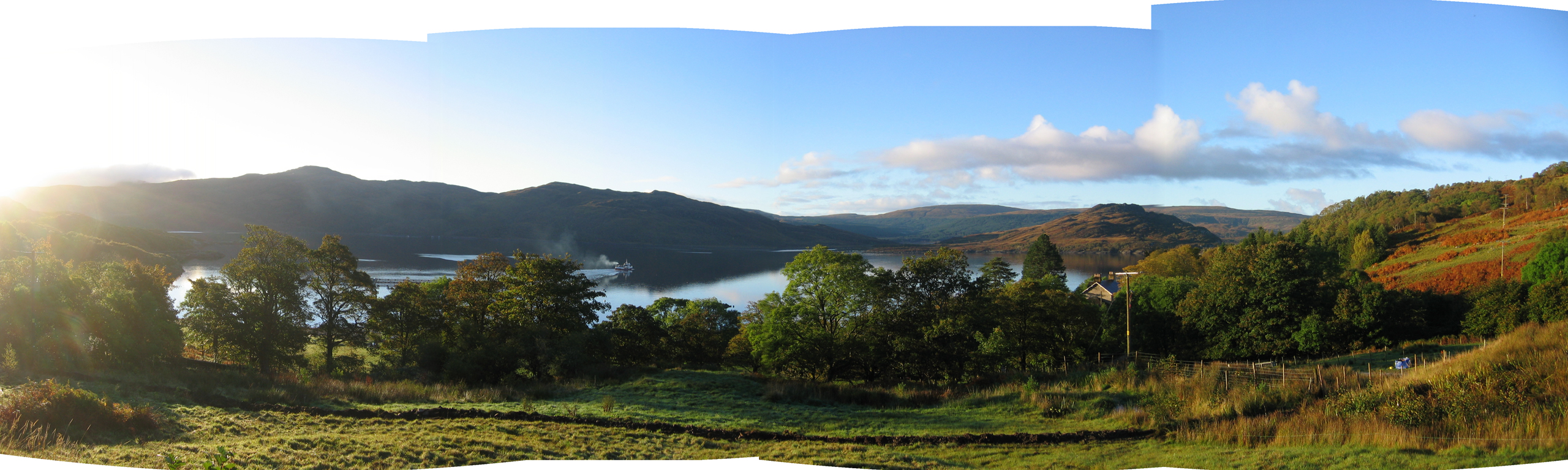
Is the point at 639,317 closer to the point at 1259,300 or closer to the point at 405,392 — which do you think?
the point at 405,392

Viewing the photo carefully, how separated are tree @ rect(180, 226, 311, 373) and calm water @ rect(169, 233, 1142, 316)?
76cm

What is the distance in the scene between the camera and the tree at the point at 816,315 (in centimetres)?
1744

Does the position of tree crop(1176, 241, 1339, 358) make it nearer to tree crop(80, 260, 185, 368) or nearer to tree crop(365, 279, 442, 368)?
tree crop(365, 279, 442, 368)

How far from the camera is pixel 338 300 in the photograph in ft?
67.1

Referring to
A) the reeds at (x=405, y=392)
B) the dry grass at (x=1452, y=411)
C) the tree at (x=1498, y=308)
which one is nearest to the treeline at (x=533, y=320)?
the reeds at (x=405, y=392)

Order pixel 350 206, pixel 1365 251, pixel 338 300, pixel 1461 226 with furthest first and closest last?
pixel 1365 251 < pixel 1461 226 < pixel 338 300 < pixel 350 206

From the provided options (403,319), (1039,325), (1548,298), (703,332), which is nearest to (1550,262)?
(1548,298)

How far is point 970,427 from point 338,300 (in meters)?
20.8

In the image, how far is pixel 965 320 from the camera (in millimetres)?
19266

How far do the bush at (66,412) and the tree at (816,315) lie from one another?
1335 centimetres

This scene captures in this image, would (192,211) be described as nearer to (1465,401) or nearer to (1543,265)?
(1465,401)

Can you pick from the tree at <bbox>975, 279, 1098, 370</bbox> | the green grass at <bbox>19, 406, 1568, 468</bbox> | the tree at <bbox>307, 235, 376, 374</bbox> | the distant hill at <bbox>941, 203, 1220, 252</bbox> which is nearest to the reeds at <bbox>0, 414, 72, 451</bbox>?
the green grass at <bbox>19, 406, 1568, 468</bbox>

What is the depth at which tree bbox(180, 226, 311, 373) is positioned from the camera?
58.6ft

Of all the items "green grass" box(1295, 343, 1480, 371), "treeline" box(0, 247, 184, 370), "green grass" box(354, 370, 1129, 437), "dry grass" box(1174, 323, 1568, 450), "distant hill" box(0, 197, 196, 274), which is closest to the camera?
"dry grass" box(1174, 323, 1568, 450)
